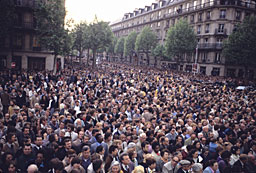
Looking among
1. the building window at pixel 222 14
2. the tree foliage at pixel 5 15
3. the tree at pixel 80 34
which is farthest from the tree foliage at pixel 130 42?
the tree foliage at pixel 5 15

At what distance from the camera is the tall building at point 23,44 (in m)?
28.9

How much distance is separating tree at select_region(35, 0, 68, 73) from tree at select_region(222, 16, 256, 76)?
28350 millimetres

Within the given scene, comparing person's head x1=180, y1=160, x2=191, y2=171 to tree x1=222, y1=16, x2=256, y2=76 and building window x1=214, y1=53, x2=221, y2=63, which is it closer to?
tree x1=222, y1=16, x2=256, y2=76

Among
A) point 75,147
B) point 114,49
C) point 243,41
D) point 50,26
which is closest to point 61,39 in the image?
point 50,26

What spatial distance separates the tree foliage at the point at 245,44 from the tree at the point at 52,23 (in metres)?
28.3

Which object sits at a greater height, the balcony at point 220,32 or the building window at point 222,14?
the building window at point 222,14

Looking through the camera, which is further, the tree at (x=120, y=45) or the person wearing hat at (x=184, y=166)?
the tree at (x=120, y=45)

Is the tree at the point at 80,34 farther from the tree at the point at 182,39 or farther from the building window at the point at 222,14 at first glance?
the building window at the point at 222,14

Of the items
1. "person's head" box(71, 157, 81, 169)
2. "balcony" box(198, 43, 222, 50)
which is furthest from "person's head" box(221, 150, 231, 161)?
"balcony" box(198, 43, 222, 50)

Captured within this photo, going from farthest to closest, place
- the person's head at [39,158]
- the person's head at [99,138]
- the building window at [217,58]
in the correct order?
the building window at [217,58]
the person's head at [99,138]
the person's head at [39,158]

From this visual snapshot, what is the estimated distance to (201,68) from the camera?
139 ft

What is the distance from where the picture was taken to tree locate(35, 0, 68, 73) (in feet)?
80.9

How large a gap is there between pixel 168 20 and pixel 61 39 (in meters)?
35.6

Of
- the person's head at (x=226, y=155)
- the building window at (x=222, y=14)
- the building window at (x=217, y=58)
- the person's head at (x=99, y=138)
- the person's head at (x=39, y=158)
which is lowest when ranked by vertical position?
the person's head at (x=226, y=155)
